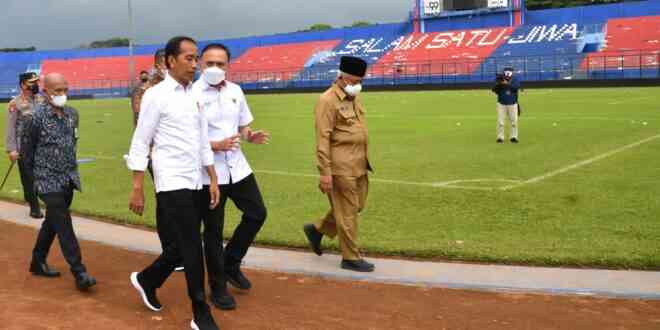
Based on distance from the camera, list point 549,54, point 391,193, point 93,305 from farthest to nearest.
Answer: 1. point 549,54
2. point 391,193
3. point 93,305

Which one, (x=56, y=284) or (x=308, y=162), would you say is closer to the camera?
(x=56, y=284)

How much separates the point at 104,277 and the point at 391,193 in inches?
194

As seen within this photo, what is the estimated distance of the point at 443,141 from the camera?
17.3m

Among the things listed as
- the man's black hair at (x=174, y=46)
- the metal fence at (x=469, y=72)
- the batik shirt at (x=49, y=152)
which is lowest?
the metal fence at (x=469, y=72)

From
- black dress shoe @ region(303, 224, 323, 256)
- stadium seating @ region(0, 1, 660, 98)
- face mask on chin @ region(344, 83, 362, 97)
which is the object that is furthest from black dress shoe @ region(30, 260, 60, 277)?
stadium seating @ region(0, 1, 660, 98)

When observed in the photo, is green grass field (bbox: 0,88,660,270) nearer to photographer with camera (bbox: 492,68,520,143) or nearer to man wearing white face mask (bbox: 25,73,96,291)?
photographer with camera (bbox: 492,68,520,143)

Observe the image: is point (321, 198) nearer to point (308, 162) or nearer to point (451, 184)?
point (451, 184)

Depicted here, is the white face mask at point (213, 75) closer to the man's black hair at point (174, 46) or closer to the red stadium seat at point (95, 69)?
the man's black hair at point (174, 46)

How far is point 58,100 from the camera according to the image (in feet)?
20.1

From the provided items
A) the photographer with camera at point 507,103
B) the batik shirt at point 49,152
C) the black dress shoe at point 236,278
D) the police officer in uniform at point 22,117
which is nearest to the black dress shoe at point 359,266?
the black dress shoe at point 236,278

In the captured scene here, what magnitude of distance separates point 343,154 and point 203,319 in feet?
6.60

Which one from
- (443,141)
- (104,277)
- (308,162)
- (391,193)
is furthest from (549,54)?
(104,277)

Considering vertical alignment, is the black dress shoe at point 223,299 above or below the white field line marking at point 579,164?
above

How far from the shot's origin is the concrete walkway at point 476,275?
5895 mm
